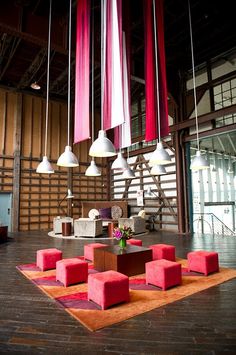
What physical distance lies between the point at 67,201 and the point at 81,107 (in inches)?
314

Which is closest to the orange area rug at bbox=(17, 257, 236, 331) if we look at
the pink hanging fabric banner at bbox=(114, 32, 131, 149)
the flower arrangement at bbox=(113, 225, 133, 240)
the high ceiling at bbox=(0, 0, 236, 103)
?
the flower arrangement at bbox=(113, 225, 133, 240)

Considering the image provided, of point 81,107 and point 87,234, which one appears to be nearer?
point 81,107

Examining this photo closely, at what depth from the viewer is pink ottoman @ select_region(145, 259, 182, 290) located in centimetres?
334

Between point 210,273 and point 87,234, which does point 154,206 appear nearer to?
point 87,234

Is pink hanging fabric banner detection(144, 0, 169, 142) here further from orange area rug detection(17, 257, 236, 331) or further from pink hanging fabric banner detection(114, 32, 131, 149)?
orange area rug detection(17, 257, 236, 331)

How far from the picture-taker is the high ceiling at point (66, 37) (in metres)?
5.47

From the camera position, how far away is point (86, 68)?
4.30 metres

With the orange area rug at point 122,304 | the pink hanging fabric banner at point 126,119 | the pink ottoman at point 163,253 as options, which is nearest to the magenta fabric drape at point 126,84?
the pink hanging fabric banner at point 126,119

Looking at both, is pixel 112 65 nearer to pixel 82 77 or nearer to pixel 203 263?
pixel 82 77

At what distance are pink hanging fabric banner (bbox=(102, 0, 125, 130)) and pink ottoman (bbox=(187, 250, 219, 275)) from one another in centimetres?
256

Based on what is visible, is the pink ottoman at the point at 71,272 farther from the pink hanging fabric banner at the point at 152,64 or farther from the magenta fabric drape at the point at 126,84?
the pink hanging fabric banner at the point at 152,64

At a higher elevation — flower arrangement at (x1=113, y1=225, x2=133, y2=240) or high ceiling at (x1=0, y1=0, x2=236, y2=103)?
high ceiling at (x1=0, y1=0, x2=236, y2=103)

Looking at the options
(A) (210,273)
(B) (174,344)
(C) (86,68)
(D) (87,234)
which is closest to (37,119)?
(D) (87,234)

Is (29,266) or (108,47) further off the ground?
(108,47)
